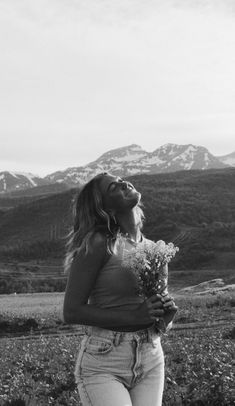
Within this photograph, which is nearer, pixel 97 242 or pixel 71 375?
pixel 97 242

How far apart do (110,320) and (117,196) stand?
1.23 m

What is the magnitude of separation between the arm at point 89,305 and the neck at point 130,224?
580 mm

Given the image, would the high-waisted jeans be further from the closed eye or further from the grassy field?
the grassy field

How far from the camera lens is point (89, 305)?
5.26 m

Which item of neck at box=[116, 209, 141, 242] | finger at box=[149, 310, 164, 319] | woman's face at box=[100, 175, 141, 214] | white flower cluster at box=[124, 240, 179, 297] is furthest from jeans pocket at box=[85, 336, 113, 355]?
woman's face at box=[100, 175, 141, 214]

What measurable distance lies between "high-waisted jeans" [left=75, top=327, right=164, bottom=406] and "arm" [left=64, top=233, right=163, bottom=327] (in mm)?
139

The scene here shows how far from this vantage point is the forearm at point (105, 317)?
521 centimetres

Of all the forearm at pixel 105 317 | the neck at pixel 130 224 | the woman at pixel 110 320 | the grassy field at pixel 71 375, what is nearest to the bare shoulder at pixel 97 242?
the woman at pixel 110 320

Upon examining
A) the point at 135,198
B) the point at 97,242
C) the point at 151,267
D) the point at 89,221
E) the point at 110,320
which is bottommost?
the point at 110,320

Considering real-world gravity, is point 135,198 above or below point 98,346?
above

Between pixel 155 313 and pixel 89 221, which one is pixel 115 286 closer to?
pixel 155 313

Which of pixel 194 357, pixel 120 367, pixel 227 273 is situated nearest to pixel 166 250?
pixel 120 367

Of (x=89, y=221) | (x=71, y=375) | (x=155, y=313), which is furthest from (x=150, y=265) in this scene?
(x=71, y=375)

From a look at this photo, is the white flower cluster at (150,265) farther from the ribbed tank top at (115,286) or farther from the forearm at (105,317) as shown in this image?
the forearm at (105,317)
